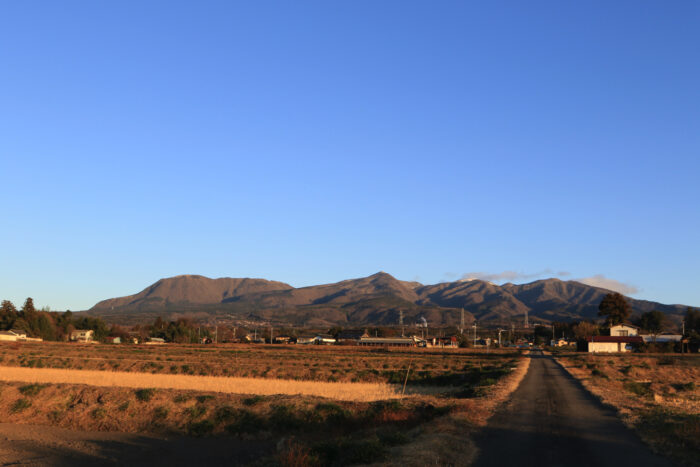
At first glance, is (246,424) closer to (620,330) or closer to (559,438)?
(559,438)

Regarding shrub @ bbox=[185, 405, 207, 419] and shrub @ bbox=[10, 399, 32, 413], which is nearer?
shrub @ bbox=[185, 405, 207, 419]

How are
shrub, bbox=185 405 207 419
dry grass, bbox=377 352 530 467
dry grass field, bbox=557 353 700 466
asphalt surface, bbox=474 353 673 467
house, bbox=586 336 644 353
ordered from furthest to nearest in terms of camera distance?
house, bbox=586 336 644 353 < shrub, bbox=185 405 207 419 < dry grass field, bbox=557 353 700 466 < asphalt surface, bbox=474 353 673 467 < dry grass, bbox=377 352 530 467

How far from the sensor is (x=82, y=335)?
15512cm

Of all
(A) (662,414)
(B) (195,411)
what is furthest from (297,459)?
(A) (662,414)

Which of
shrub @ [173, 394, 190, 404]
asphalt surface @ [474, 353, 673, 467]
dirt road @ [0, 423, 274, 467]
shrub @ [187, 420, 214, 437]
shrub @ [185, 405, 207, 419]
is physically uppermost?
asphalt surface @ [474, 353, 673, 467]

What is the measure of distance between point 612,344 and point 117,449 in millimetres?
114875

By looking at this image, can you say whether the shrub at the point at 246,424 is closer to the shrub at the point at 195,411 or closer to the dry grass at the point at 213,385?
the shrub at the point at 195,411

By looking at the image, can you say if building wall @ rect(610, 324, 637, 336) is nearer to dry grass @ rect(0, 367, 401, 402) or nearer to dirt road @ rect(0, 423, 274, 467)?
dry grass @ rect(0, 367, 401, 402)

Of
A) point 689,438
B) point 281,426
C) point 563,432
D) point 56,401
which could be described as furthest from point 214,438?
point 689,438

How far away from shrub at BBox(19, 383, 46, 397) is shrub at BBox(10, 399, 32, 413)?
110 centimetres

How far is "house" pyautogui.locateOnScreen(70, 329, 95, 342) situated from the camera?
154 m

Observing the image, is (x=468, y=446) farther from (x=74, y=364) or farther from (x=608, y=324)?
(x=608, y=324)

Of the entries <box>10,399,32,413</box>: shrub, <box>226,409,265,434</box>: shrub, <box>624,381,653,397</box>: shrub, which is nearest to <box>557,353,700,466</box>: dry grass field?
<box>624,381,653,397</box>: shrub

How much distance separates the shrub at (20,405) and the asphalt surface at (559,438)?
24.8 metres
